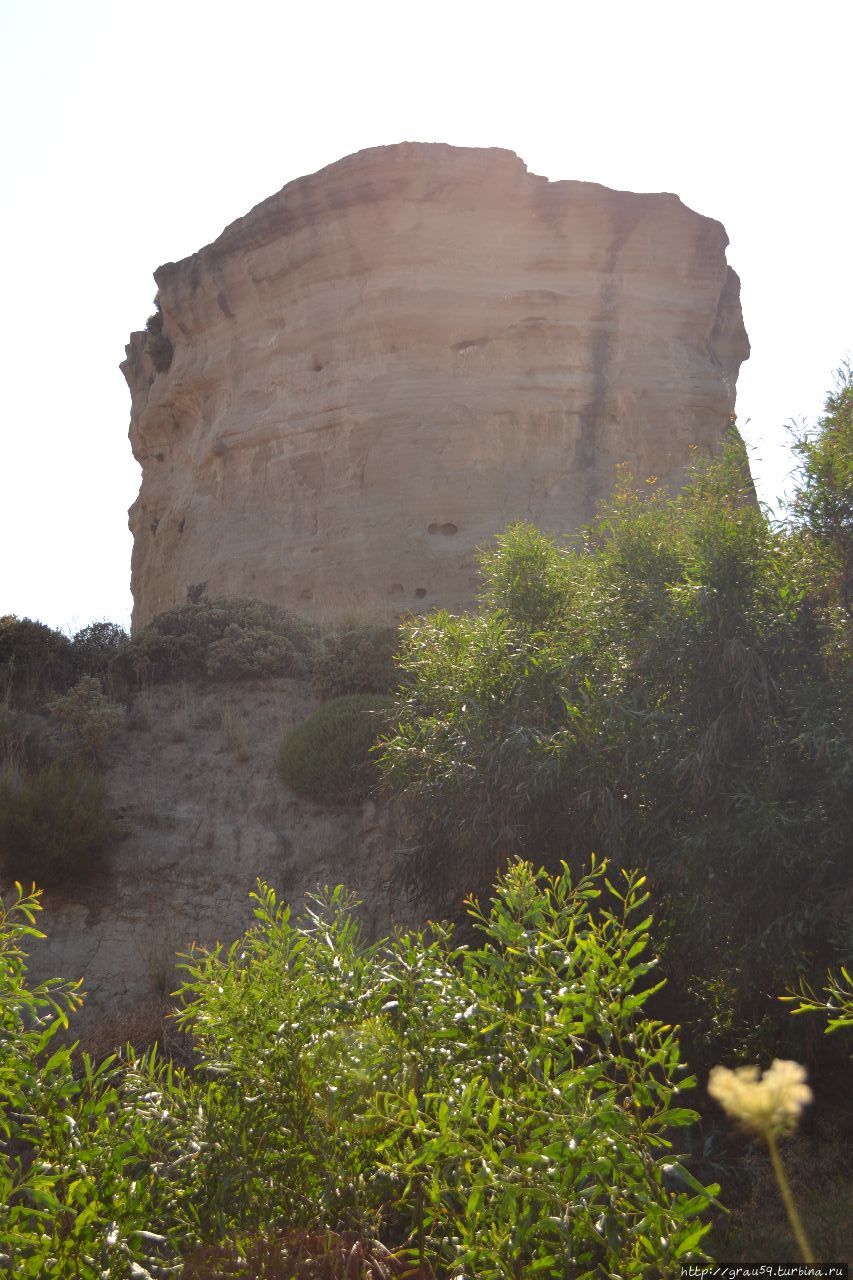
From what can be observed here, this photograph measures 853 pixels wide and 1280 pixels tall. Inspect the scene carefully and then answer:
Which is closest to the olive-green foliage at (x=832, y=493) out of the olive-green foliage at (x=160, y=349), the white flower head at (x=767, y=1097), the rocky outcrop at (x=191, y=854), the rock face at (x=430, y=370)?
the rocky outcrop at (x=191, y=854)

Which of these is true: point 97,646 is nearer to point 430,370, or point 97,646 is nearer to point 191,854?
point 191,854

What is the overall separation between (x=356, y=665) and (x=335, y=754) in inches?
73.5

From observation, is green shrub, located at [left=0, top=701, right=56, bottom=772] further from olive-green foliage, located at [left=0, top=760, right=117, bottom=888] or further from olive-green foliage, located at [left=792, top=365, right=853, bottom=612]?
olive-green foliage, located at [left=792, top=365, right=853, bottom=612]

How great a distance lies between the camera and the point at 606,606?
754 cm

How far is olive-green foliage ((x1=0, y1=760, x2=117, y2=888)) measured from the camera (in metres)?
9.05

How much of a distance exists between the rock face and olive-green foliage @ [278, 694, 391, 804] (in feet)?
21.5

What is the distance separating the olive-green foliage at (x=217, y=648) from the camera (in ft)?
41.9

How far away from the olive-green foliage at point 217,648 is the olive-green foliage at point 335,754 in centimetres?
197

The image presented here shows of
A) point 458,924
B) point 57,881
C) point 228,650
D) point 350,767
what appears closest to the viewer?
point 458,924

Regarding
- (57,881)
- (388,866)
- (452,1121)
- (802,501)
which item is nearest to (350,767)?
(388,866)

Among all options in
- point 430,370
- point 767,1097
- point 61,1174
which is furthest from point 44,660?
point 767,1097

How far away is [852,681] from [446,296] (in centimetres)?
1441

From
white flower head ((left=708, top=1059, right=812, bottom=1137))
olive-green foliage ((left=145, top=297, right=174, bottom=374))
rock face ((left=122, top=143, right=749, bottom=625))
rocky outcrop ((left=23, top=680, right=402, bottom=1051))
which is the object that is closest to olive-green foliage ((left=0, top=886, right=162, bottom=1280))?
white flower head ((left=708, top=1059, right=812, bottom=1137))

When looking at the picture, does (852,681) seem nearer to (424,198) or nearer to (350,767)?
(350,767)
